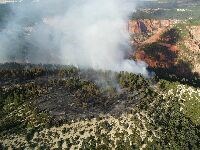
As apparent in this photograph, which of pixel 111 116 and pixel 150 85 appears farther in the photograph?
pixel 150 85

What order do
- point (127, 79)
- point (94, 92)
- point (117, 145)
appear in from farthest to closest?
point (127, 79) < point (94, 92) < point (117, 145)

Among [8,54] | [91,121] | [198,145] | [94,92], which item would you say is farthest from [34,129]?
[8,54]

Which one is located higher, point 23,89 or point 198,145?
point 23,89

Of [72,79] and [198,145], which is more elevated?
[72,79]

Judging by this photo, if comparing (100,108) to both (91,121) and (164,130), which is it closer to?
(91,121)

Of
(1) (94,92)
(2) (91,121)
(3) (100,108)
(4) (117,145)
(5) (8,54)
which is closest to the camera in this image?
(4) (117,145)

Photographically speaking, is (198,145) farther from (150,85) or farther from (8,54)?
(8,54)

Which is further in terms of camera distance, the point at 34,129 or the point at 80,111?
the point at 80,111

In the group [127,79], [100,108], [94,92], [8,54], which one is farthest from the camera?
[8,54]

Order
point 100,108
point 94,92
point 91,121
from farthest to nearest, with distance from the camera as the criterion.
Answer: point 94,92, point 100,108, point 91,121
